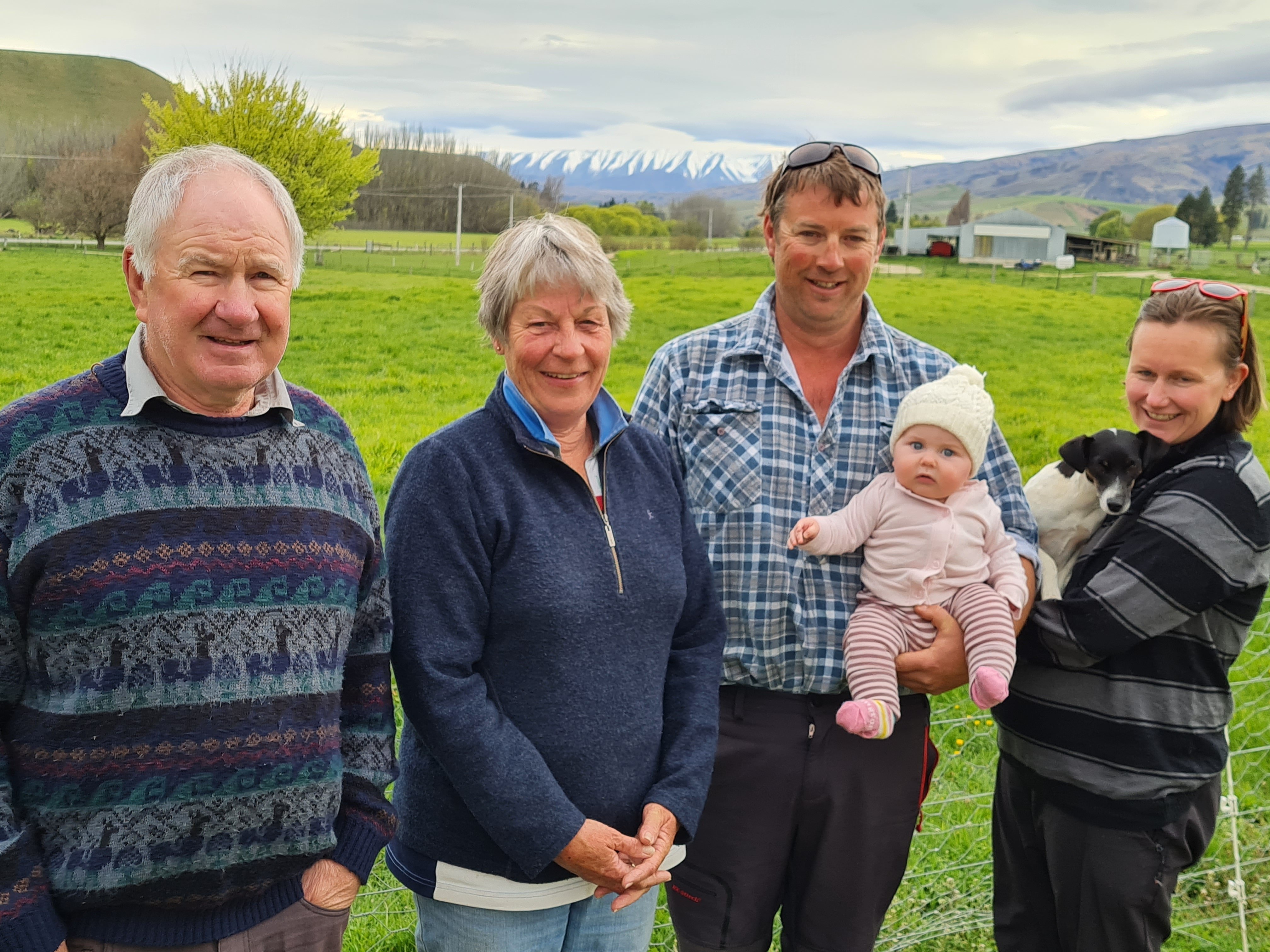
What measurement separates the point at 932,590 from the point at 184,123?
8759 millimetres

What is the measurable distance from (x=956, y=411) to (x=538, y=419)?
1.01 meters

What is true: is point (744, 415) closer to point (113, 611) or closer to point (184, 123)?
point (113, 611)

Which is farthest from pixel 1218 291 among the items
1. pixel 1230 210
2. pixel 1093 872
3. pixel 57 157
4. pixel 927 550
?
pixel 1230 210

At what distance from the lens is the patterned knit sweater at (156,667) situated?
1.41m

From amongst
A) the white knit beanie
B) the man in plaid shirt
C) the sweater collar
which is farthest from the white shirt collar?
the white knit beanie

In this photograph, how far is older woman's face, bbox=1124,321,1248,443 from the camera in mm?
2293

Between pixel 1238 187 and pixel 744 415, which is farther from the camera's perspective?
pixel 1238 187

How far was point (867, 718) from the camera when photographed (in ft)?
7.07

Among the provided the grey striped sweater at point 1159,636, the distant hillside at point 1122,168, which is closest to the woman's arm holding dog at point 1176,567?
the grey striped sweater at point 1159,636

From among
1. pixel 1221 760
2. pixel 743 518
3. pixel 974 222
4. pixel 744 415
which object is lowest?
pixel 1221 760

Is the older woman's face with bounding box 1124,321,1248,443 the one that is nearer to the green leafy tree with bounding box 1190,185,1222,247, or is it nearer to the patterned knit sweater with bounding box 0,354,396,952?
the patterned knit sweater with bounding box 0,354,396,952

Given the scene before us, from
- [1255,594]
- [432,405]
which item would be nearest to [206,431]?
[1255,594]

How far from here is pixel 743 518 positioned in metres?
2.35

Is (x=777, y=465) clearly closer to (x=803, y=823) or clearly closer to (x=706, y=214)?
(x=803, y=823)
